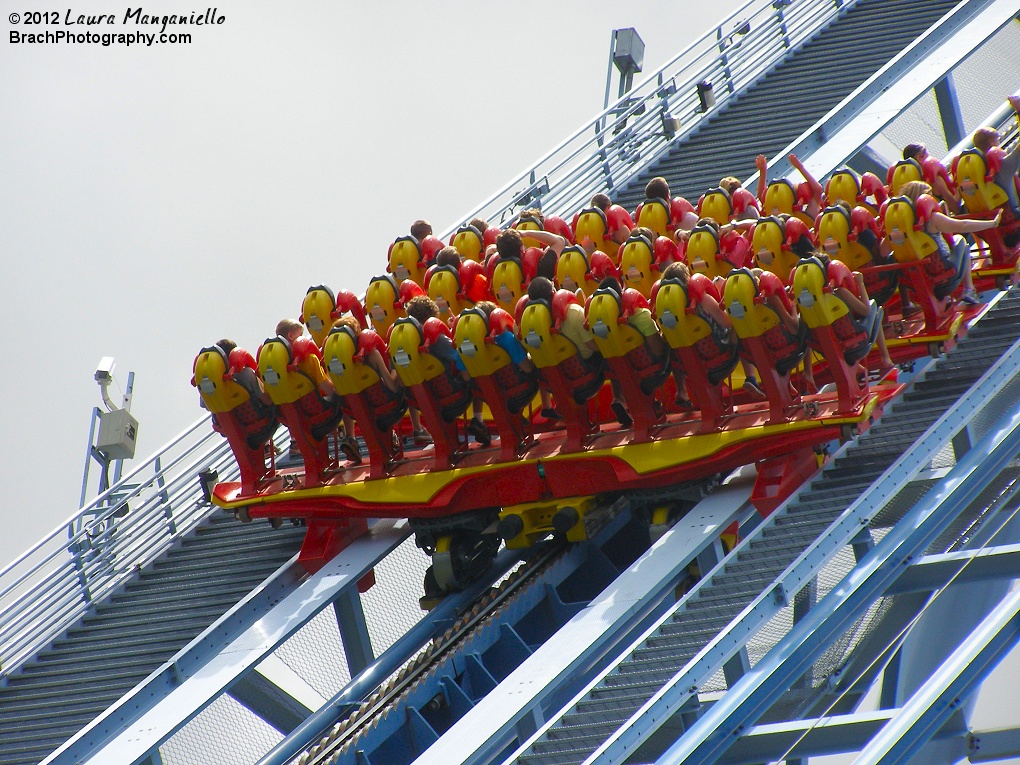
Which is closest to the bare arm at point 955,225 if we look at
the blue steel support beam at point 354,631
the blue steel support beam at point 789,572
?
the blue steel support beam at point 789,572

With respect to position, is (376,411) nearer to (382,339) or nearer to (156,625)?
(382,339)

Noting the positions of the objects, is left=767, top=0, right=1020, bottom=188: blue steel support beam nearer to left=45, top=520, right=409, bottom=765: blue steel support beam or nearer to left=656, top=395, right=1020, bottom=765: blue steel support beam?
left=656, top=395, right=1020, bottom=765: blue steel support beam

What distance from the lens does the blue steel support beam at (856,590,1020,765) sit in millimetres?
6883

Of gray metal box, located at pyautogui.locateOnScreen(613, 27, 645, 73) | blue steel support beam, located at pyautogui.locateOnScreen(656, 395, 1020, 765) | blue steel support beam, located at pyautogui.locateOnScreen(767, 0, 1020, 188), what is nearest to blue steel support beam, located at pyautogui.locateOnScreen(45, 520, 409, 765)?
blue steel support beam, located at pyautogui.locateOnScreen(656, 395, 1020, 765)

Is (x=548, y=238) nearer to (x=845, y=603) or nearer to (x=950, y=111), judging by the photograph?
(x=845, y=603)

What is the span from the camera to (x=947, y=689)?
7.16 meters

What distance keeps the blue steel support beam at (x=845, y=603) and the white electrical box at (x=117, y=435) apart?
593 cm

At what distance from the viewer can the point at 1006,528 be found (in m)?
8.30

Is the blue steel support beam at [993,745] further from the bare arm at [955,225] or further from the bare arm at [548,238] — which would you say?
the bare arm at [548,238]

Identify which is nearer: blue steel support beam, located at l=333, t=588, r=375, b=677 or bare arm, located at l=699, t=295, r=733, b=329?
bare arm, located at l=699, t=295, r=733, b=329

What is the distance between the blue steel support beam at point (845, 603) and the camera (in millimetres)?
7102

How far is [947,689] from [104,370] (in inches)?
267

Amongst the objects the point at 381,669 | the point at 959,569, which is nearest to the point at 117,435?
the point at 381,669

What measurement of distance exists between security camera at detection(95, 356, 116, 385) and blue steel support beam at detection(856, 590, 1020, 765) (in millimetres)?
6655
